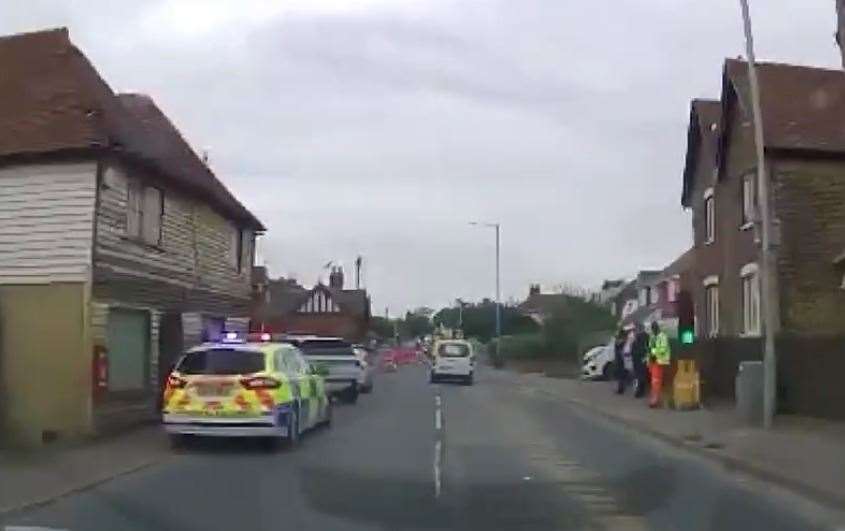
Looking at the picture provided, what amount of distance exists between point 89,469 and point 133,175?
7587mm

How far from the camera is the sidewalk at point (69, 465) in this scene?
1303cm

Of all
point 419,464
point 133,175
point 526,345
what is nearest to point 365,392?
point 133,175

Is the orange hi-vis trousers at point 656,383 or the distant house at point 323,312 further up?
the distant house at point 323,312

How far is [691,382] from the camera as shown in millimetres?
27047

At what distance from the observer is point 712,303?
35594 mm

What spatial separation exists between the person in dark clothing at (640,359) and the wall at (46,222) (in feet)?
49.2

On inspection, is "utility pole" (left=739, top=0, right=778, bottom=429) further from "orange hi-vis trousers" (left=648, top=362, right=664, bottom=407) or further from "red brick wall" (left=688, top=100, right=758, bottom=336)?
"red brick wall" (left=688, top=100, right=758, bottom=336)

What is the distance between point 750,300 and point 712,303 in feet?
14.8

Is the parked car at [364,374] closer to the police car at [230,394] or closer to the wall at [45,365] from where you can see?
the wall at [45,365]

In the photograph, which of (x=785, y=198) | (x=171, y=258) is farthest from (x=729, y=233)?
(x=171, y=258)

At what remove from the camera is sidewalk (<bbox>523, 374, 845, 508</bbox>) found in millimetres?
14328

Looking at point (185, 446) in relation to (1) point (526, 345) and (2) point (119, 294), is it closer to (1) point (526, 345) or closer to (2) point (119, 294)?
(2) point (119, 294)

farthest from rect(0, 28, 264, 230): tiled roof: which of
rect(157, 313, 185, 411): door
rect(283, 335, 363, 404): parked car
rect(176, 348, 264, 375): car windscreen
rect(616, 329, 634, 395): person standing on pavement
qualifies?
rect(616, 329, 634, 395): person standing on pavement

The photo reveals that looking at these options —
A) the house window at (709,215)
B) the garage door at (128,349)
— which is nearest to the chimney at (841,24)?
the garage door at (128,349)
